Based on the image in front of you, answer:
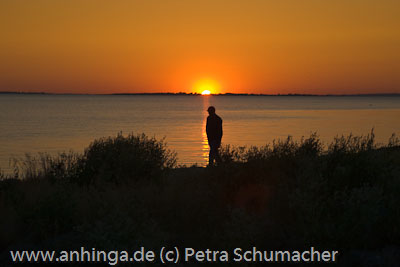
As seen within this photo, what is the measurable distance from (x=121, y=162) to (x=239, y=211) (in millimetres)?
4761

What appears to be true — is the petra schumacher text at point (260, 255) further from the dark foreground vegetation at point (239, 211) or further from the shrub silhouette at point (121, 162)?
the shrub silhouette at point (121, 162)

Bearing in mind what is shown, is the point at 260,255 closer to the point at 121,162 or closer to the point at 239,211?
the point at 239,211

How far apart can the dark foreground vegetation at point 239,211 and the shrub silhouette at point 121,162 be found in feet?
1.84

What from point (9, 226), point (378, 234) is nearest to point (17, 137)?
point (9, 226)

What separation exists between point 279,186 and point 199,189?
1.42 metres

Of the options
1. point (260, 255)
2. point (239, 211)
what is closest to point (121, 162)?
point (239, 211)

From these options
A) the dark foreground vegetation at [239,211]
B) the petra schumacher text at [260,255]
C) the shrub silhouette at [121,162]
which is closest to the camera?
the petra schumacher text at [260,255]

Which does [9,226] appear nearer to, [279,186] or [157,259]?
[157,259]

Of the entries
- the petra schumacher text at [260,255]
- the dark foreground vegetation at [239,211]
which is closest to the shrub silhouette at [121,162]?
the dark foreground vegetation at [239,211]

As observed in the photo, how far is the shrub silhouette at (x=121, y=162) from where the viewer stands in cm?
1101

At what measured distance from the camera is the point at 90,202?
8.32 meters

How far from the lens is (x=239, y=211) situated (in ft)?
23.0

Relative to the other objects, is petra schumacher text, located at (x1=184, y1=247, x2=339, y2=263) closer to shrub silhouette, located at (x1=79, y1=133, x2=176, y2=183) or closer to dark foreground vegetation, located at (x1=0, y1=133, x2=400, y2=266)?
dark foreground vegetation, located at (x1=0, y1=133, x2=400, y2=266)

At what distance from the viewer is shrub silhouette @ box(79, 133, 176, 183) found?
1101cm
